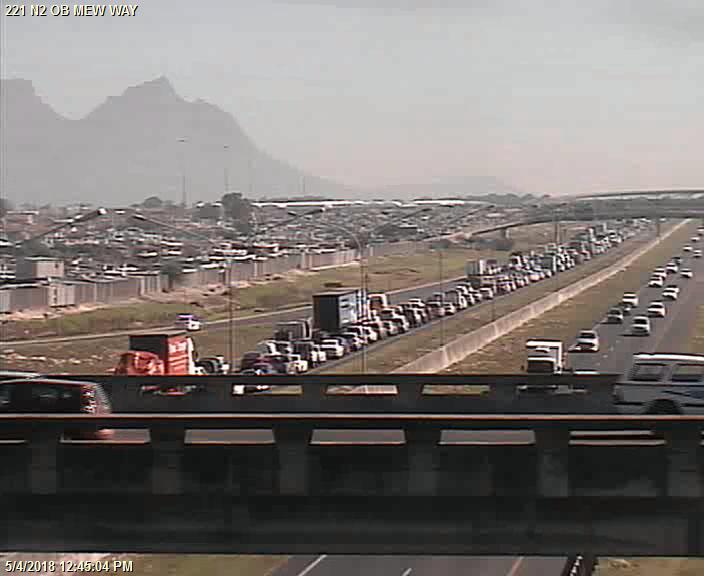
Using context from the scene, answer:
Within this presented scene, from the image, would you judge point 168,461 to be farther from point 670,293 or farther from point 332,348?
point 670,293

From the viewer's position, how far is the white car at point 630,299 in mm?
53266

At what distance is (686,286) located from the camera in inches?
2311

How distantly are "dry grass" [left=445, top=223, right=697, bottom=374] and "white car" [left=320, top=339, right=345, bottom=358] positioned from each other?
5404 millimetres

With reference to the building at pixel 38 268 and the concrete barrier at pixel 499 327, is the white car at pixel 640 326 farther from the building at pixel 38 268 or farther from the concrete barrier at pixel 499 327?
the building at pixel 38 268

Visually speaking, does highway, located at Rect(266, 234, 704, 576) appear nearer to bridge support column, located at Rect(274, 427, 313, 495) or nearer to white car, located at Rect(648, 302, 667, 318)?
white car, located at Rect(648, 302, 667, 318)

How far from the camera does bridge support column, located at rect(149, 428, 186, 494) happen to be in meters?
10.4

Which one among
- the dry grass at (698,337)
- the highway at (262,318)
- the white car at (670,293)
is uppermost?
the white car at (670,293)

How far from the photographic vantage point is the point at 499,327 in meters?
50.2

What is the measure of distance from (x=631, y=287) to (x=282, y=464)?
52.3 meters

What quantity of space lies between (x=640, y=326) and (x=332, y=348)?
1184 centimetres

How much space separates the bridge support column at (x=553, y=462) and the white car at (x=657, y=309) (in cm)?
4061

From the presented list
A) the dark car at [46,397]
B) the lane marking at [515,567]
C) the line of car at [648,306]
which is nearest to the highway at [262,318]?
the line of car at [648,306]

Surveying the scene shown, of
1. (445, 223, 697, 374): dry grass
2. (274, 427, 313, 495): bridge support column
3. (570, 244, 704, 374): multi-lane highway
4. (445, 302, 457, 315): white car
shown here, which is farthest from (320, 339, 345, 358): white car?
(274, 427, 313, 495): bridge support column

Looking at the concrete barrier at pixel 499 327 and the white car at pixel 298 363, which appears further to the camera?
the white car at pixel 298 363
